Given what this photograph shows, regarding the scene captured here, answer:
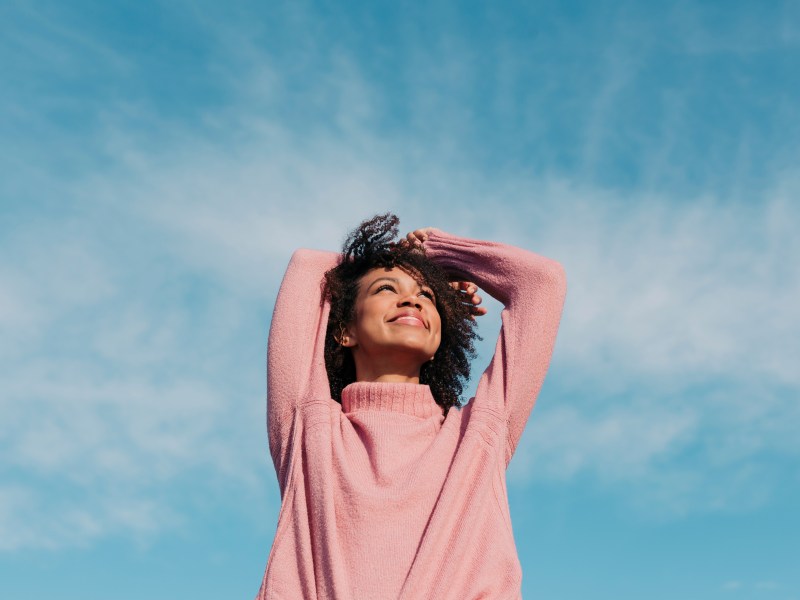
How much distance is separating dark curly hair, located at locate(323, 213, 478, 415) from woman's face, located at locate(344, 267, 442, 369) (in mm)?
65

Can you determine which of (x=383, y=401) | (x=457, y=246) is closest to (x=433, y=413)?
(x=383, y=401)

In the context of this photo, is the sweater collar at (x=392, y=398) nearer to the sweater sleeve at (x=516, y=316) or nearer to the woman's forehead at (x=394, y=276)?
the sweater sleeve at (x=516, y=316)

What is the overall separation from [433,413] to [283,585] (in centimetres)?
124

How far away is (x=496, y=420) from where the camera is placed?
5.27m

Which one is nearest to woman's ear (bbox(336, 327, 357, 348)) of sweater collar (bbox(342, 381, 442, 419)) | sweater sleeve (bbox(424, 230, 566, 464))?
sweater collar (bbox(342, 381, 442, 419))

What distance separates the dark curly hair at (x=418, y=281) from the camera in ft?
19.3

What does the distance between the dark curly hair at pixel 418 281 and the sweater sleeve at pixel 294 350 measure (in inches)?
4.9

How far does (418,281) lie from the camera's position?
586cm

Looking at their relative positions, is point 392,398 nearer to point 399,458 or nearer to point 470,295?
point 399,458

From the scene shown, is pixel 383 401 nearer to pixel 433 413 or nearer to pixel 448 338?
pixel 433 413

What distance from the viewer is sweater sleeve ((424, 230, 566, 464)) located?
538cm

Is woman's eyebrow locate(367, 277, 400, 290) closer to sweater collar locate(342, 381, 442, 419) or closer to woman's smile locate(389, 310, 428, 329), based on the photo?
woman's smile locate(389, 310, 428, 329)

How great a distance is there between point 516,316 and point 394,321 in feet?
2.10

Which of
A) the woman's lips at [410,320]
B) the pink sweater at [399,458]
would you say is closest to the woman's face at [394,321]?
the woman's lips at [410,320]
